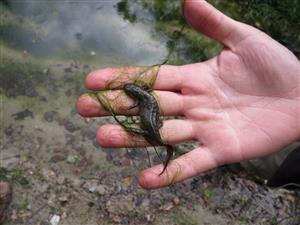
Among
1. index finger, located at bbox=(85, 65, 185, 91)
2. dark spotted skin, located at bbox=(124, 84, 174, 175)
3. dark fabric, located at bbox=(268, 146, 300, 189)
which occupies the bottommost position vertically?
dark fabric, located at bbox=(268, 146, 300, 189)

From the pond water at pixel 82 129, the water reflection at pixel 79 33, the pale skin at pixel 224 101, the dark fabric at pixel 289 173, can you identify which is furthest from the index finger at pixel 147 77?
the water reflection at pixel 79 33

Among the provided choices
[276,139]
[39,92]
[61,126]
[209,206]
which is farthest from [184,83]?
[39,92]

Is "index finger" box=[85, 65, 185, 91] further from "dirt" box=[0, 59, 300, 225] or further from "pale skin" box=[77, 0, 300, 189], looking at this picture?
"dirt" box=[0, 59, 300, 225]

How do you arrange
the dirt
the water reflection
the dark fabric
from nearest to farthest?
the dark fabric
the dirt
the water reflection

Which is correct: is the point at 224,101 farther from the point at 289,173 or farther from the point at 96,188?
the point at 96,188

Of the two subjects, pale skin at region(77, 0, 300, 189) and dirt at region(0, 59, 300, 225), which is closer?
pale skin at region(77, 0, 300, 189)

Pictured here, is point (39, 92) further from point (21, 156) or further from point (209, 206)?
point (209, 206)

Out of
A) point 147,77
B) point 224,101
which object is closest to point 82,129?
point 147,77

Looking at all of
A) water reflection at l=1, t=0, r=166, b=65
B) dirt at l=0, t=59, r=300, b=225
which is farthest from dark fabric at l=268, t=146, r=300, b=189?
water reflection at l=1, t=0, r=166, b=65
